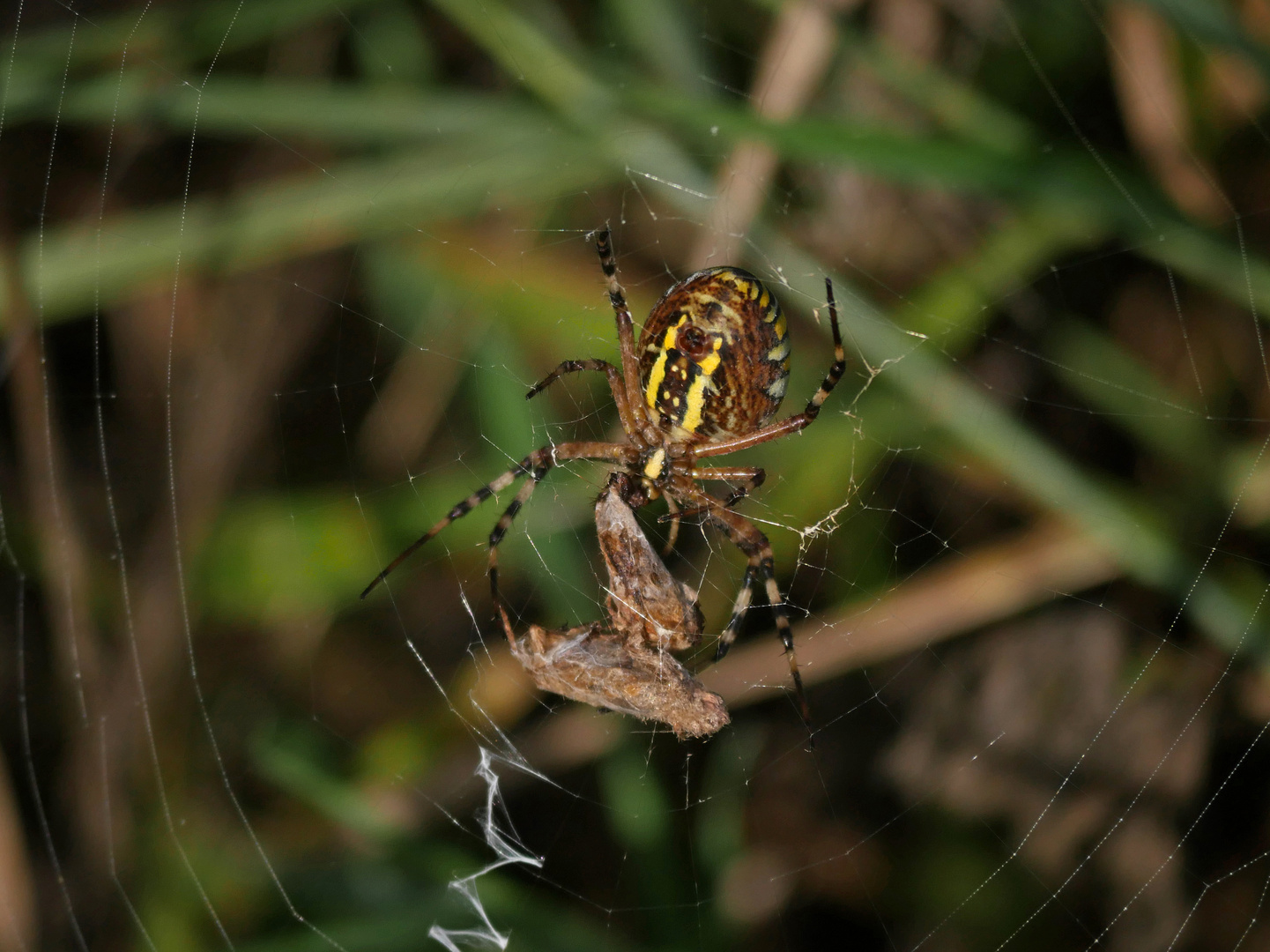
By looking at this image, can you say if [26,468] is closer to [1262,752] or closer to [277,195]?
[277,195]

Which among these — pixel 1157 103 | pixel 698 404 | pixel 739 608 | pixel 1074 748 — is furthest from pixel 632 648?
pixel 1157 103

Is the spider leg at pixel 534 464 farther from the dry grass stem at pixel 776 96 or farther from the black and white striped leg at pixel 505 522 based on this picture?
the dry grass stem at pixel 776 96

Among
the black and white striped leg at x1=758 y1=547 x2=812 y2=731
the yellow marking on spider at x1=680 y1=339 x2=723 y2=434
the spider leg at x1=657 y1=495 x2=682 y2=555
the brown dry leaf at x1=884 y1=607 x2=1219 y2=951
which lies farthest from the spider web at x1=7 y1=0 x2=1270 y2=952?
the yellow marking on spider at x1=680 y1=339 x2=723 y2=434

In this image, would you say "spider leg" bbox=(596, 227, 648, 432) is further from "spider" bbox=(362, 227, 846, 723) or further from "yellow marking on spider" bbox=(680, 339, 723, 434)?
"yellow marking on spider" bbox=(680, 339, 723, 434)

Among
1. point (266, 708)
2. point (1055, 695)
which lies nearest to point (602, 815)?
point (266, 708)

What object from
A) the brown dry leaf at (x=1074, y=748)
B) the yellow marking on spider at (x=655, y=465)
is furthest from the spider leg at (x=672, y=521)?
the brown dry leaf at (x=1074, y=748)
